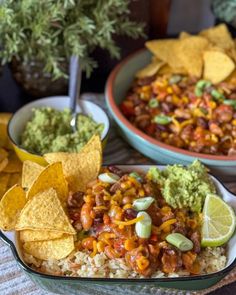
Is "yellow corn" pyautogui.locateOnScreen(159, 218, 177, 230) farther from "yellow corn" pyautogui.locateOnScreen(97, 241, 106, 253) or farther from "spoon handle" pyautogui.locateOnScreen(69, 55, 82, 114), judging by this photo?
"spoon handle" pyautogui.locateOnScreen(69, 55, 82, 114)

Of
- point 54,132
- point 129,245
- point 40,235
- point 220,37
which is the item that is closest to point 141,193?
point 129,245

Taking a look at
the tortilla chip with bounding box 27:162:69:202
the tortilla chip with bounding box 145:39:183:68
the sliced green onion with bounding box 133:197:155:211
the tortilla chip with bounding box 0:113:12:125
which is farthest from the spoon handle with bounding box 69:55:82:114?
the sliced green onion with bounding box 133:197:155:211

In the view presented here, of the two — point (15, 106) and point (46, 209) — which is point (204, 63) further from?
point (46, 209)

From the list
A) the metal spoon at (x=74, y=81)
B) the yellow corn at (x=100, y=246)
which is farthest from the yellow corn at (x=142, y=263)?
the metal spoon at (x=74, y=81)

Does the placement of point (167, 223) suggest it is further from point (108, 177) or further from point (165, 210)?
point (108, 177)

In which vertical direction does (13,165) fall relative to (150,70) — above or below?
below

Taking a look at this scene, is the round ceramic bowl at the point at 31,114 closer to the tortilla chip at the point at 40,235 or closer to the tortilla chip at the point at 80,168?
the tortilla chip at the point at 80,168
